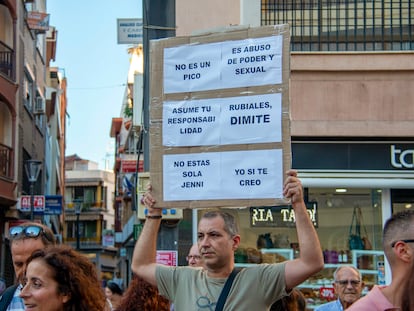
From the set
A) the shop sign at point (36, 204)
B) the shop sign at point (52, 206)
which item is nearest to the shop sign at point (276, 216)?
the shop sign at point (36, 204)

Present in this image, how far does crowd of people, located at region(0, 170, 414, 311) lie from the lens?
410 centimetres

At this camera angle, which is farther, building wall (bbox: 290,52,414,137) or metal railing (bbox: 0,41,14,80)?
metal railing (bbox: 0,41,14,80)

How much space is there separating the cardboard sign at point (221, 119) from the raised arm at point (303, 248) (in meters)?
0.18

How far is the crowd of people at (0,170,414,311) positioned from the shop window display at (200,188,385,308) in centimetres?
656

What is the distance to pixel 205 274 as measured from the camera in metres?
5.25

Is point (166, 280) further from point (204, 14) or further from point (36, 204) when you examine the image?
point (36, 204)

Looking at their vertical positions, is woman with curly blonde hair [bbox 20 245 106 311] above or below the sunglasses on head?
below

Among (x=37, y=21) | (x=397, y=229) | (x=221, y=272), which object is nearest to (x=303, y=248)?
(x=221, y=272)

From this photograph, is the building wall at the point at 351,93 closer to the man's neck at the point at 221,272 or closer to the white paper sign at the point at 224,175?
the white paper sign at the point at 224,175

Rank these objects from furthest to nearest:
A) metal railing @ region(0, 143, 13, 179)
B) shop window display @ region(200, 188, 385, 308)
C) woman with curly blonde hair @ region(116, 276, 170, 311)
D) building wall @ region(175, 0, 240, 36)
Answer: metal railing @ region(0, 143, 13, 179)
building wall @ region(175, 0, 240, 36)
shop window display @ region(200, 188, 385, 308)
woman with curly blonde hair @ region(116, 276, 170, 311)

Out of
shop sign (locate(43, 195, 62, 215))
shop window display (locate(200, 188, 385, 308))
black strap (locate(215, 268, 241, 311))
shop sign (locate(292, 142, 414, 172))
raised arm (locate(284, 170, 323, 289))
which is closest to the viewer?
raised arm (locate(284, 170, 323, 289))

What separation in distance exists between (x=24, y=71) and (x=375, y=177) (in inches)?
899

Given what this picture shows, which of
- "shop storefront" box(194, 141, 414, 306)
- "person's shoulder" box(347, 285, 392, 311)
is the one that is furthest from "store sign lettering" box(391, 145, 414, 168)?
"person's shoulder" box(347, 285, 392, 311)

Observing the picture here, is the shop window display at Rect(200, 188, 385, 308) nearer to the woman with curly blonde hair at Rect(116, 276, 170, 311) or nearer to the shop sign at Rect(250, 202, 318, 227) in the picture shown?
the shop sign at Rect(250, 202, 318, 227)
